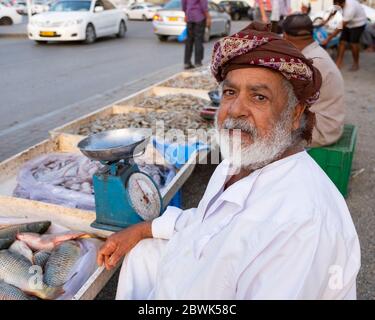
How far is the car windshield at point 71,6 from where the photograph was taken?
14070mm

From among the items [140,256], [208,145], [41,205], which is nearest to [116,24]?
[208,145]

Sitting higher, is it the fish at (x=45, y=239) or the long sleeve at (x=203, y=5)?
the long sleeve at (x=203, y=5)

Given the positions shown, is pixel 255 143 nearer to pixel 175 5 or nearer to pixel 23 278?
pixel 23 278

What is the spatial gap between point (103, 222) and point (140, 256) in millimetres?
534

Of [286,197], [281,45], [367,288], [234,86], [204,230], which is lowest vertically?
[367,288]

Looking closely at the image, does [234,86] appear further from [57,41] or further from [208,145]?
[57,41]

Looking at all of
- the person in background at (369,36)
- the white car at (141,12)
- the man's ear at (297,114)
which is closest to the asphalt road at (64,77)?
the man's ear at (297,114)

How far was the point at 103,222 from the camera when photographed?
8.48 ft

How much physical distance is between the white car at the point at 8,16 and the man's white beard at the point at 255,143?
20.3 meters

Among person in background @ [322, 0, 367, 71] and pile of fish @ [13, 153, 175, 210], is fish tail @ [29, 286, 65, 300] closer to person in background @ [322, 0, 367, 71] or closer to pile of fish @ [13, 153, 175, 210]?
pile of fish @ [13, 153, 175, 210]

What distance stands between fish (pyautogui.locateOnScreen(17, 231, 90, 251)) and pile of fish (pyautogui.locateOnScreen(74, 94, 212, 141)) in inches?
81.0

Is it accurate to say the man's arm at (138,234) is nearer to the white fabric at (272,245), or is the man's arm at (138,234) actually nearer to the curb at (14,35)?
the white fabric at (272,245)

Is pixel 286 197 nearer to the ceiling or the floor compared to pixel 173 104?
nearer to the ceiling

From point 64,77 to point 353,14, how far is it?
6.71 metres
